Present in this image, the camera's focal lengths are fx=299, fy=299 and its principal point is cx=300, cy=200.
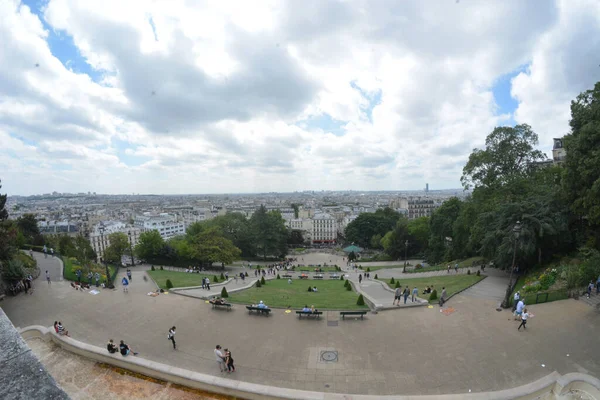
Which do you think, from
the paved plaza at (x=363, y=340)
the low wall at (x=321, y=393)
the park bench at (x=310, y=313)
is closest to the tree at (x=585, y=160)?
the paved plaza at (x=363, y=340)

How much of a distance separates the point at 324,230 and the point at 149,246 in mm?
68620

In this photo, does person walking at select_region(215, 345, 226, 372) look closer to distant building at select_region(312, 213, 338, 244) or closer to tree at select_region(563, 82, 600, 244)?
tree at select_region(563, 82, 600, 244)

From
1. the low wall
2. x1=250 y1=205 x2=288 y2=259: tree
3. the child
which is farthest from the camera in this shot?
x1=250 y1=205 x2=288 y2=259: tree

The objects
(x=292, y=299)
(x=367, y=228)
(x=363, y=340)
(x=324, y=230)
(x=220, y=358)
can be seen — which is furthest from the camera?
(x=324, y=230)

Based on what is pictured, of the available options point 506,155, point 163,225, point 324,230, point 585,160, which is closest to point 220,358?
point 585,160

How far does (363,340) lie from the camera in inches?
466

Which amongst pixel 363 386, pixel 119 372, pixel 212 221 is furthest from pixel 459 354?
pixel 212 221

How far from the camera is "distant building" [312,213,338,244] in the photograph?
331 ft

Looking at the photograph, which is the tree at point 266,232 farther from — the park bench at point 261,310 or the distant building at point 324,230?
the distant building at point 324,230

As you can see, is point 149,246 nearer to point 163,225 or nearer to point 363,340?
point 363,340

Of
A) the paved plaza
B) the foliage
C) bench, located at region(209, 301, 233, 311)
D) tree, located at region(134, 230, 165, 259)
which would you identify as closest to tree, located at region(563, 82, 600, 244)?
the paved plaza

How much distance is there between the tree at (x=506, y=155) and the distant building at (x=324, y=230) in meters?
74.6

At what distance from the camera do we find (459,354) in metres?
10.6

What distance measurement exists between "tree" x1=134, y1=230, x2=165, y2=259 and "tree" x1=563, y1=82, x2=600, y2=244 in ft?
134
